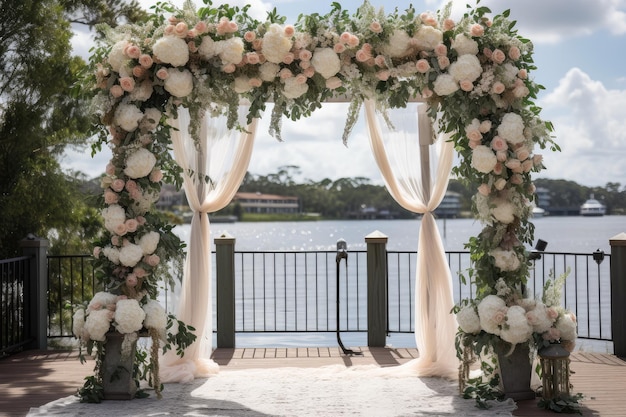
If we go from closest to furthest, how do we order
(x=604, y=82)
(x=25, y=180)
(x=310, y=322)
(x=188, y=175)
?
1. (x=188, y=175)
2. (x=25, y=180)
3. (x=310, y=322)
4. (x=604, y=82)

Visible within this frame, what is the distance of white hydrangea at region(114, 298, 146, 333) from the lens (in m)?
5.07

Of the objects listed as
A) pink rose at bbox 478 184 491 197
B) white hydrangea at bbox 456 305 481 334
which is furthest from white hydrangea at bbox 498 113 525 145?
white hydrangea at bbox 456 305 481 334

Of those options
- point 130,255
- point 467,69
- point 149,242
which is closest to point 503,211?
point 467,69

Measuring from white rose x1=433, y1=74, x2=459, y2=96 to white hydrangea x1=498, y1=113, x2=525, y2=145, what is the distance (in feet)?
1.27

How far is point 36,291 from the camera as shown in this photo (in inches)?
291

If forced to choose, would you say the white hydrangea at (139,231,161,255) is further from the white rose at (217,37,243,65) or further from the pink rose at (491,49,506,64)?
the pink rose at (491,49,506,64)

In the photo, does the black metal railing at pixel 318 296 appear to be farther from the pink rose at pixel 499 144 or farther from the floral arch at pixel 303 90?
the pink rose at pixel 499 144

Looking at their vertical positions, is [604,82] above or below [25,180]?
above

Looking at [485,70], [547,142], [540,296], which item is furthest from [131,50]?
[540,296]

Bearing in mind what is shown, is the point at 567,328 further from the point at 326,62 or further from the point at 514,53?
the point at 326,62

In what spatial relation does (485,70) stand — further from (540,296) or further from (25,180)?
(25,180)

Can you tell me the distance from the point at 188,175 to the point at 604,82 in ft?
110

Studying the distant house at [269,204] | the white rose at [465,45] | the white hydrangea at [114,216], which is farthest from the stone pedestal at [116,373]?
the distant house at [269,204]

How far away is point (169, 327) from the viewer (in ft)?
17.6
